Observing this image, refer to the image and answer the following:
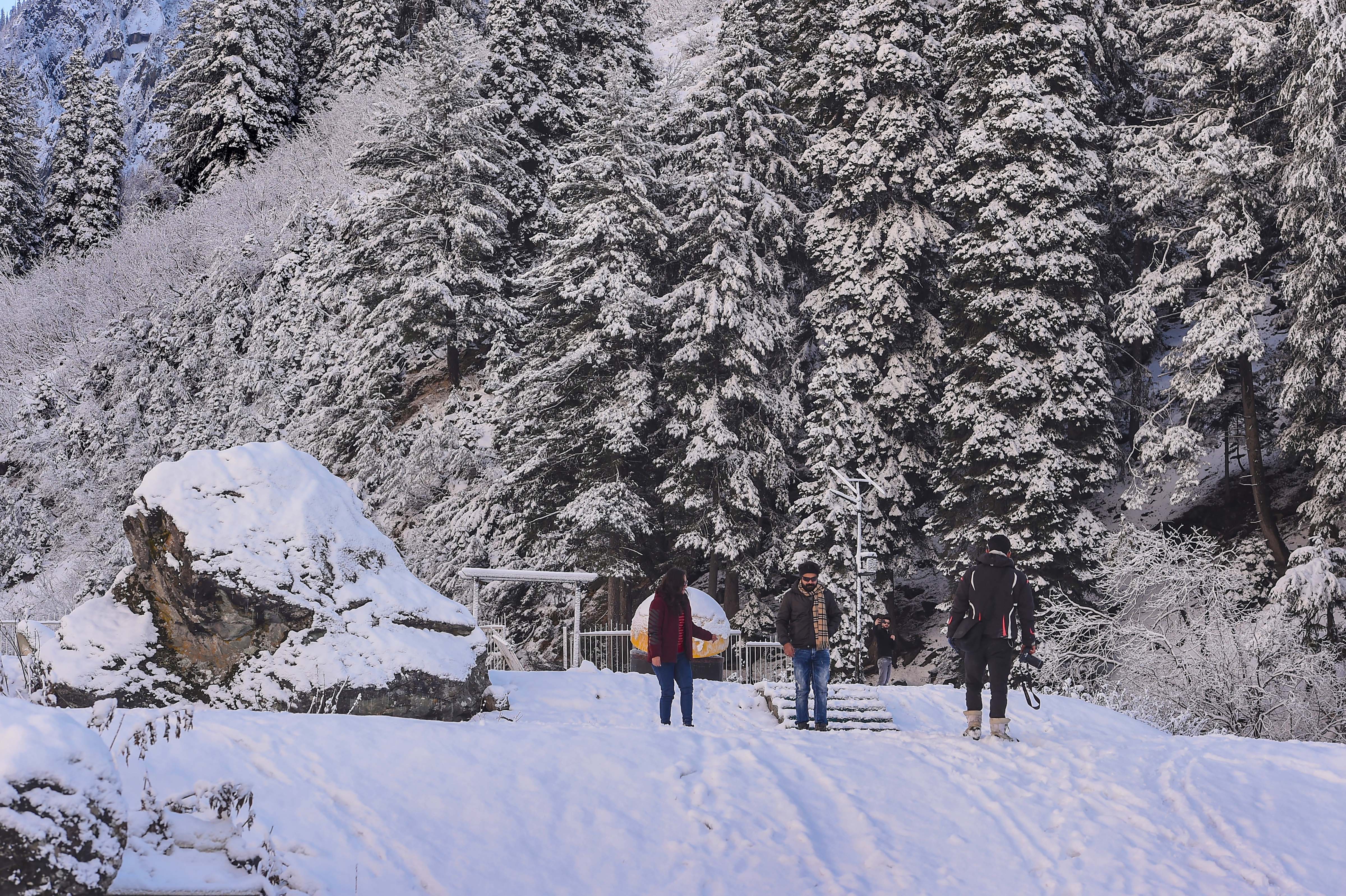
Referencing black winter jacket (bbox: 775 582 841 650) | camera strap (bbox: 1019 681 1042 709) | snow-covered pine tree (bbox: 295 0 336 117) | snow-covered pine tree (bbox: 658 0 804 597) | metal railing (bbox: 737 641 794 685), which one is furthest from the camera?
snow-covered pine tree (bbox: 295 0 336 117)

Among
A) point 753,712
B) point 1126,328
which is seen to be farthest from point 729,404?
point 753,712

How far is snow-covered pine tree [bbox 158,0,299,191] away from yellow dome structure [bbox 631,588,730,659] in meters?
34.8

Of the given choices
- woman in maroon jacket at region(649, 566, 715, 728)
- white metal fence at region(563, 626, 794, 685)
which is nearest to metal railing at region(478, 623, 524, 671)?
white metal fence at region(563, 626, 794, 685)

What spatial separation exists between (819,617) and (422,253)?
2070 cm

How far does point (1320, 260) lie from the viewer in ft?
61.9

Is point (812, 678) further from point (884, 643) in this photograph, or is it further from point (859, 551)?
point (884, 643)

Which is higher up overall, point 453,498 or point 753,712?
point 453,498

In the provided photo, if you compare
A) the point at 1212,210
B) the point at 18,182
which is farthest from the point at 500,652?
the point at 18,182

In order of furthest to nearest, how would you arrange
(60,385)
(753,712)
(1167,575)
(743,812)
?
(60,385)
(1167,575)
(753,712)
(743,812)

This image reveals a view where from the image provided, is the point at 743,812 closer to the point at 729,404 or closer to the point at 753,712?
the point at 753,712

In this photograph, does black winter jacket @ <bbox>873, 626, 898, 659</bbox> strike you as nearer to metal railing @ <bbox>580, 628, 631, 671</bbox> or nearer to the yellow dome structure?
the yellow dome structure

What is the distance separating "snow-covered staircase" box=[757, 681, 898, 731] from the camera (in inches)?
472

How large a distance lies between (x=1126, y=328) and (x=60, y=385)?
3459cm

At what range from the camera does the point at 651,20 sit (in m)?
72.1
